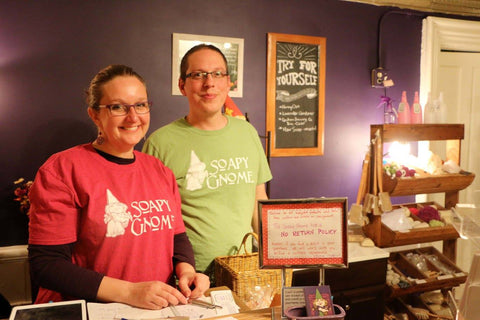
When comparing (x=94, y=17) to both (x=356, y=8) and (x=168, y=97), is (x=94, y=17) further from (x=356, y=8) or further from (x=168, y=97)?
(x=356, y=8)

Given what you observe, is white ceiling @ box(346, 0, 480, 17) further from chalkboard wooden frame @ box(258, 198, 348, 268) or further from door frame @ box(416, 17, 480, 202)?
chalkboard wooden frame @ box(258, 198, 348, 268)

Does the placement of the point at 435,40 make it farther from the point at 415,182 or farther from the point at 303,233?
the point at 303,233

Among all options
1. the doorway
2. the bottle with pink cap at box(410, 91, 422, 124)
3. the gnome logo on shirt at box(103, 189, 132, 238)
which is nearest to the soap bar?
the bottle with pink cap at box(410, 91, 422, 124)

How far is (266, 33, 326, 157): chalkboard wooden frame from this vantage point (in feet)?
10.9

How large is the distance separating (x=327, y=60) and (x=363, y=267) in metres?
1.72

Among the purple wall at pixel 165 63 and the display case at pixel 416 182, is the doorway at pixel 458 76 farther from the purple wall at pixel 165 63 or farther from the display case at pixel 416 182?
the display case at pixel 416 182

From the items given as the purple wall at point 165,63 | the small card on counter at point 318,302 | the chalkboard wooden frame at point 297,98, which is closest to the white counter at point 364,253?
the purple wall at point 165,63

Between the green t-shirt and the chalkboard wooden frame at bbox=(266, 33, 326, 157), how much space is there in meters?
1.53

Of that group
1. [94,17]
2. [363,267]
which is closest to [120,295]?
[363,267]

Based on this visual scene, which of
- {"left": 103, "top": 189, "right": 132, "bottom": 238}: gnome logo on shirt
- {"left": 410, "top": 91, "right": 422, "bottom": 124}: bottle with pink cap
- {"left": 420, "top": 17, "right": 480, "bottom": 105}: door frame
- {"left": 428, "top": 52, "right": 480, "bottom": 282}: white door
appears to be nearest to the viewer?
{"left": 103, "top": 189, "right": 132, "bottom": 238}: gnome logo on shirt

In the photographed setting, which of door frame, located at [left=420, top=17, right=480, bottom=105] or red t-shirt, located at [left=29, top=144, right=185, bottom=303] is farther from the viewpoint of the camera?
door frame, located at [left=420, top=17, right=480, bottom=105]

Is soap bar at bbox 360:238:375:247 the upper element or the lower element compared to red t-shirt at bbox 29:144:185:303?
lower

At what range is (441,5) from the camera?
12.3 ft

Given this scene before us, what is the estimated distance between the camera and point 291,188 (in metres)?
3.47
